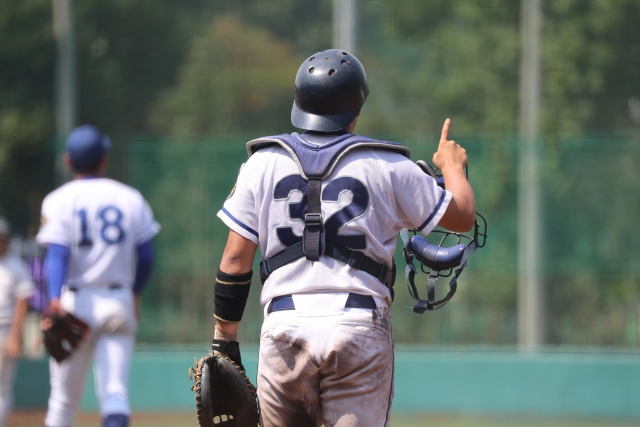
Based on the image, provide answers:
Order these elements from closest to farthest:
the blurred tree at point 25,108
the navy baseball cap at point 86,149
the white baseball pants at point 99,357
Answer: the white baseball pants at point 99,357 → the navy baseball cap at point 86,149 → the blurred tree at point 25,108

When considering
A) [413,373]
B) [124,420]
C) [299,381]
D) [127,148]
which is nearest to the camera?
[299,381]

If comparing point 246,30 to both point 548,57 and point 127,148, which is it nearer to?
point 127,148

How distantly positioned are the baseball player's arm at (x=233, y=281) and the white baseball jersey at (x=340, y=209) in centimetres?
5

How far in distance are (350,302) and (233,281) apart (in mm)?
495

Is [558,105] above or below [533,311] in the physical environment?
above

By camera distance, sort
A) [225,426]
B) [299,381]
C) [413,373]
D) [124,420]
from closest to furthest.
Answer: [299,381] < [225,426] < [124,420] < [413,373]

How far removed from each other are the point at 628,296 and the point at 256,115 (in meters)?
4.76

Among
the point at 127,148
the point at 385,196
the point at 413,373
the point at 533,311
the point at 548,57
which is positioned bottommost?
the point at 413,373

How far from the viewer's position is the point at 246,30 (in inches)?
442

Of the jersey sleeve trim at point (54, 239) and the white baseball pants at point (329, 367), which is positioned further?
the jersey sleeve trim at point (54, 239)

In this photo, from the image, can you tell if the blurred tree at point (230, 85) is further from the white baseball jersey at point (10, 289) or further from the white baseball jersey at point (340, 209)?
the white baseball jersey at point (340, 209)

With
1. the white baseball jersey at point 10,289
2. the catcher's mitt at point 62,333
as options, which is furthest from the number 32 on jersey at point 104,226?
the white baseball jersey at point 10,289

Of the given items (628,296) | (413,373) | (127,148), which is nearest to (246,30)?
(127,148)

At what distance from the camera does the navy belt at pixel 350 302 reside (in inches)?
132
